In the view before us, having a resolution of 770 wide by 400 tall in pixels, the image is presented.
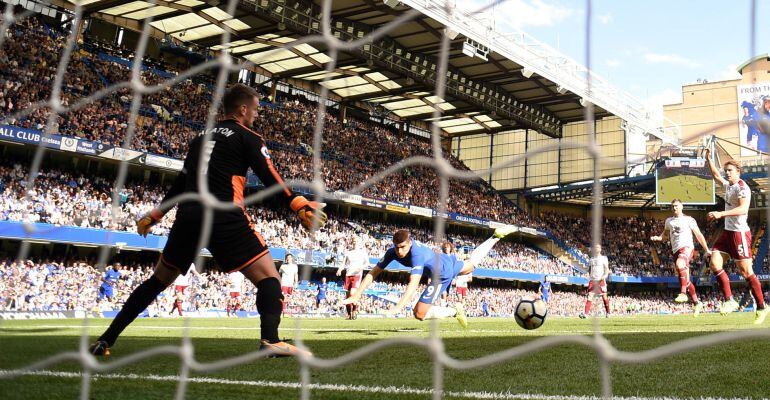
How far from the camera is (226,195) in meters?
3.86

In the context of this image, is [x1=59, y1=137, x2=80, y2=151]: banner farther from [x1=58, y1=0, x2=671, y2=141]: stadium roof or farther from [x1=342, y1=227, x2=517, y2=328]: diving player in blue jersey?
A: [x1=342, y1=227, x2=517, y2=328]: diving player in blue jersey

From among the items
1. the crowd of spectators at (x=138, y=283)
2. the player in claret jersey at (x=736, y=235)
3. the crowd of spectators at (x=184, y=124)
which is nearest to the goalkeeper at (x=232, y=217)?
the crowd of spectators at (x=138, y=283)

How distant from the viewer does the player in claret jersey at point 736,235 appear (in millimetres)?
7086

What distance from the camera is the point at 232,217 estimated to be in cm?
375

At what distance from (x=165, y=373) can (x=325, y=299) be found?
60.1ft

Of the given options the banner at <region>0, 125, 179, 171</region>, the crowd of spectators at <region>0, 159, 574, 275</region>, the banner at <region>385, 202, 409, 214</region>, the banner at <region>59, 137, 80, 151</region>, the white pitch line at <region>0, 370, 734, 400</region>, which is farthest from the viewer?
the banner at <region>385, 202, 409, 214</region>

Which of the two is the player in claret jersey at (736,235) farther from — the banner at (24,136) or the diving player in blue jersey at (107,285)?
the banner at (24,136)

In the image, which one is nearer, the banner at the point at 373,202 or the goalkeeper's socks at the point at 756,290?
the goalkeeper's socks at the point at 756,290

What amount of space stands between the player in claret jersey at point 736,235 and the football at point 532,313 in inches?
81.2

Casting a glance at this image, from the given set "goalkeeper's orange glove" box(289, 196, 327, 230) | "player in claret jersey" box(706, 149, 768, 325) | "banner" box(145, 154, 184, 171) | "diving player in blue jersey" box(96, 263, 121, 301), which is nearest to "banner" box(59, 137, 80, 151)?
"banner" box(145, 154, 184, 171)

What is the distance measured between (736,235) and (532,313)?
3.11m

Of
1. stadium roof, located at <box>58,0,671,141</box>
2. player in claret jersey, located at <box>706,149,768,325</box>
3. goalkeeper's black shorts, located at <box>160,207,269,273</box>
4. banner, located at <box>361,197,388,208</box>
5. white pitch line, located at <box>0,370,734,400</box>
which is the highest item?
stadium roof, located at <box>58,0,671,141</box>

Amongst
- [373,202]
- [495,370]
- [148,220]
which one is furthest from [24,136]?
[495,370]

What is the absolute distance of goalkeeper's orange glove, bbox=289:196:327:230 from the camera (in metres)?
3.51
